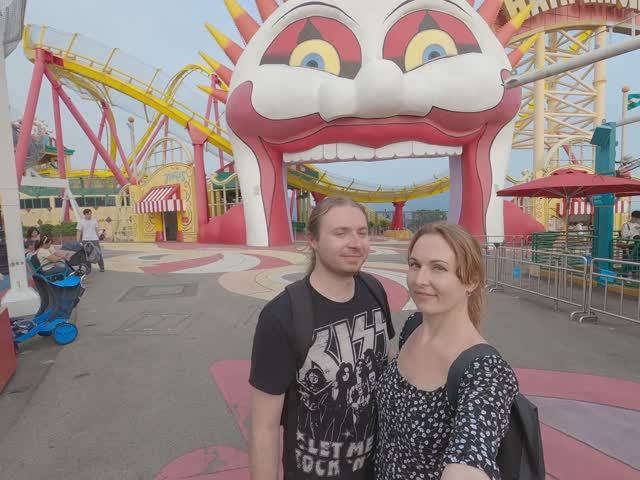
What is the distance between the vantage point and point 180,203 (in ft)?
63.1

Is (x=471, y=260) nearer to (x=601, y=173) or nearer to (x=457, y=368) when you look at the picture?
(x=457, y=368)

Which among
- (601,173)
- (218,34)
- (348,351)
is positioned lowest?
(348,351)

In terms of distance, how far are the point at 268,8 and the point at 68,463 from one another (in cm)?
1405

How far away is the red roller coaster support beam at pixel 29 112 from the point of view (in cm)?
1511

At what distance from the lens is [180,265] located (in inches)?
439

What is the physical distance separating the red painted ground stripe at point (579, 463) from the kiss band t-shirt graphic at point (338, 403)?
166 cm

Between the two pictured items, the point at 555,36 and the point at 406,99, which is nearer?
the point at 406,99

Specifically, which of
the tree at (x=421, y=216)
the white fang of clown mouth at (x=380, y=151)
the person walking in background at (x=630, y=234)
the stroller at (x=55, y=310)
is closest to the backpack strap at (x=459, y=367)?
A: the stroller at (x=55, y=310)

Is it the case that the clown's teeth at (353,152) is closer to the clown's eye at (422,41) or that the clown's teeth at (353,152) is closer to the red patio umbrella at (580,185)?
the clown's eye at (422,41)

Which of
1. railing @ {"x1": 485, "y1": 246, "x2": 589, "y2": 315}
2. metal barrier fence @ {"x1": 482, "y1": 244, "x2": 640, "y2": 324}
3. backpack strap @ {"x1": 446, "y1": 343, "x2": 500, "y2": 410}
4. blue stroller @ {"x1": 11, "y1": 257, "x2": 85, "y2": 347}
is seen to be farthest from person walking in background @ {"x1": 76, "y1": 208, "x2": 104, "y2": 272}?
backpack strap @ {"x1": 446, "y1": 343, "x2": 500, "y2": 410}

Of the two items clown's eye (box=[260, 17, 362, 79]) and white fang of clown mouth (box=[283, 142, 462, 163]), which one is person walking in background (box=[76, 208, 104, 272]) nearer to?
white fang of clown mouth (box=[283, 142, 462, 163])

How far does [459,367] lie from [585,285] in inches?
219

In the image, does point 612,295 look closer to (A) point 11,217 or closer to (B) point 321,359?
(B) point 321,359

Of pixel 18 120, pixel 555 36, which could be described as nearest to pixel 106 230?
pixel 18 120
